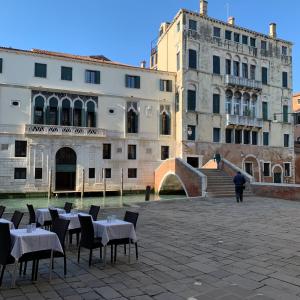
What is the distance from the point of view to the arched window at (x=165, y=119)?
99.1 ft

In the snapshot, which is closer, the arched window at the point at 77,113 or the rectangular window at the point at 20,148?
the rectangular window at the point at 20,148

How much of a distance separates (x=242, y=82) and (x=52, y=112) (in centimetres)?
1655

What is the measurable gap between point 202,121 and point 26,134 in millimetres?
13923

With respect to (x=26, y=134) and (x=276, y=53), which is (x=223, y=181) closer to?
(x=26, y=134)

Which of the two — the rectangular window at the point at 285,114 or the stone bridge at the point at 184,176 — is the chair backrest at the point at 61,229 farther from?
the rectangular window at the point at 285,114

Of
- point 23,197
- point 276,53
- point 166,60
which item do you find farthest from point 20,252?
point 276,53

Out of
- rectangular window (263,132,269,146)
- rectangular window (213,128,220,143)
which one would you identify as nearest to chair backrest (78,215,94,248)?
rectangular window (213,128,220,143)

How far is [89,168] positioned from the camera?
2758cm

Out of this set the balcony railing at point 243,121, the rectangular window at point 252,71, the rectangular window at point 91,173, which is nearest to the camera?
the rectangular window at point 91,173

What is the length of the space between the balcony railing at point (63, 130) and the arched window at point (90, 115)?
71cm

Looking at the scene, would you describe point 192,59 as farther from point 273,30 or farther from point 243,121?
point 273,30

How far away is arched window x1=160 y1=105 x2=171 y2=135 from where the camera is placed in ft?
99.1

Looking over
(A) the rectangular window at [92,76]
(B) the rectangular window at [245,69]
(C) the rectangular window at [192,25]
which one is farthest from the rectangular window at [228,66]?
(A) the rectangular window at [92,76]

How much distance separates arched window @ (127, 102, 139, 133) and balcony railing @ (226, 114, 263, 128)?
7.88 metres
